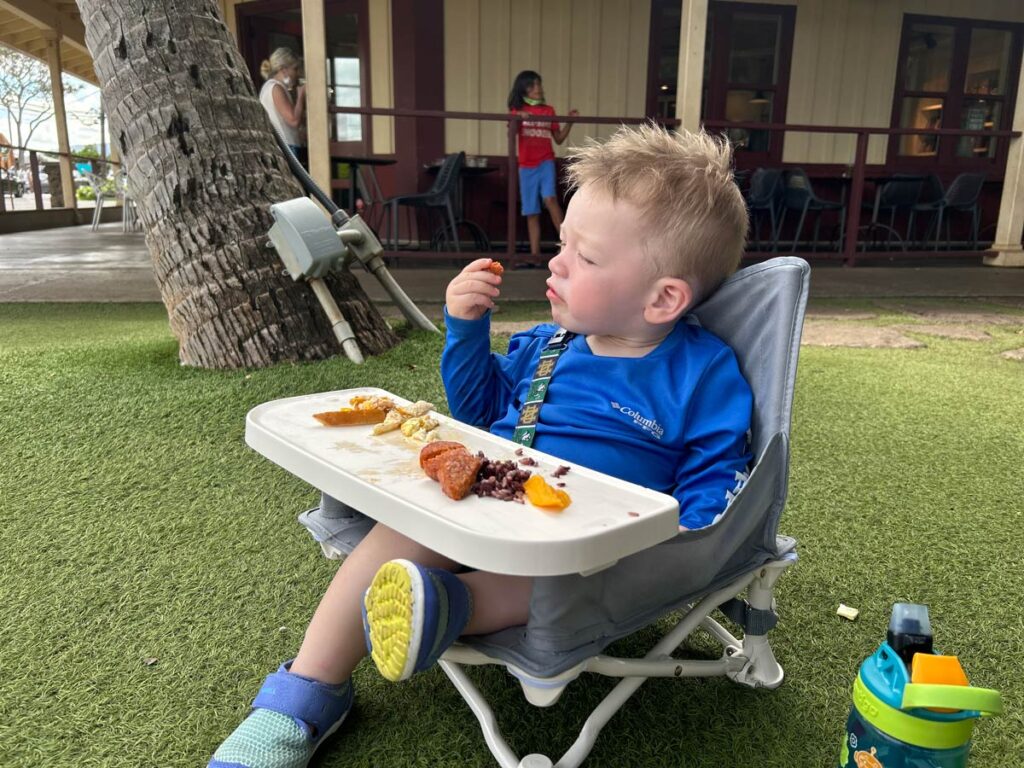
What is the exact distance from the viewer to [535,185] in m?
7.18

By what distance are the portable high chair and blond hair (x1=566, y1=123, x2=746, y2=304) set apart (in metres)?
0.09

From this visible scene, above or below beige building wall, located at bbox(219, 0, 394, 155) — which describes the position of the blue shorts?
below

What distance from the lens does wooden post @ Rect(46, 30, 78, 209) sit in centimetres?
1457

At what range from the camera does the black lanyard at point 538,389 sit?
1475 mm

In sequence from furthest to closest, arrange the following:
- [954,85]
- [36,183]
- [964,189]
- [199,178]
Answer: [36,183] < [954,85] < [964,189] < [199,178]

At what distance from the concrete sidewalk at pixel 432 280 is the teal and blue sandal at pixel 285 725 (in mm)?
4223

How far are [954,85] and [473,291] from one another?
10453mm

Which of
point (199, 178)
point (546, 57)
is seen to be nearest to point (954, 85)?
point (546, 57)

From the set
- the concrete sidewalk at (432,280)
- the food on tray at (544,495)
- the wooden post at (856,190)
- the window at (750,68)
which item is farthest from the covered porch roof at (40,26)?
the food on tray at (544,495)

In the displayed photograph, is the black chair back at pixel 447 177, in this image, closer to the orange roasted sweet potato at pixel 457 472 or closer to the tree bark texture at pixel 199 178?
the tree bark texture at pixel 199 178

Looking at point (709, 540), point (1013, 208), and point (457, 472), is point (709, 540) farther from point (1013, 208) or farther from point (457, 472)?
point (1013, 208)

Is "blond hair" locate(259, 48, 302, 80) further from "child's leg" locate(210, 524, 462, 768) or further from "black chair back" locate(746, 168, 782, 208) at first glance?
"child's leg" locate(210, 524, 462, 768)

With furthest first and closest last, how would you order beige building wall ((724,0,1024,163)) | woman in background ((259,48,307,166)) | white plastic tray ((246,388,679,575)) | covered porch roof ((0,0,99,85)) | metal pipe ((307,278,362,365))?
covered porch roof ((0,0,99,85)) < beige building wall ((724,0,1024,163)) < woman in background ((259,48,307,166)) < metal pipe ((307,278,362,365)) < white plastic tray ((246,388,679,575))

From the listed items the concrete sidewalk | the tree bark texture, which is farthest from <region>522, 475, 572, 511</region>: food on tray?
the concrete sidewalk
